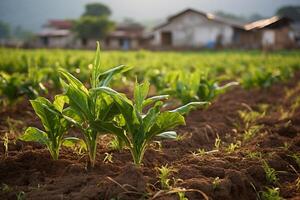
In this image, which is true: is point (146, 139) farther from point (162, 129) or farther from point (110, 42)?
point (110, 42)

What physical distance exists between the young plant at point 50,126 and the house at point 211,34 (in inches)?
1163

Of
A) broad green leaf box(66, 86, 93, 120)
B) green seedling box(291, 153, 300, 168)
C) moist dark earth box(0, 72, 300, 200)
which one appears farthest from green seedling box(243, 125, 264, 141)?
broad green leaf box(66, 86, 93, 120)

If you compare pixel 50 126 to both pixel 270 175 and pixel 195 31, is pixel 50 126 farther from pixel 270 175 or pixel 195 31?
pixel 195 31

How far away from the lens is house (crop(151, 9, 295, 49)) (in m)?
32.5

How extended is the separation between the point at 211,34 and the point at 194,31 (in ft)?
6.78

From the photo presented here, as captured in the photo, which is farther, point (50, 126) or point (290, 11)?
point (290, 11)

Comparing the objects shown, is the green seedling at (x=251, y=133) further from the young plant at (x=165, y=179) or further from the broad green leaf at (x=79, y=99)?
the broad green leaf at (x=79, y=99)

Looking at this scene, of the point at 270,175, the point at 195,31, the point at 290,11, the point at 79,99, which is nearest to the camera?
the point at 79,99

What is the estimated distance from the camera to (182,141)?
401cm

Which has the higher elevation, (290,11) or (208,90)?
(290,11)

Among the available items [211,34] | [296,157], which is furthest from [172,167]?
[211,34]

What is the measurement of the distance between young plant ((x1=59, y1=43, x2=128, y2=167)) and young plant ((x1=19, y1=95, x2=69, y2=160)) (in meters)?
0.12

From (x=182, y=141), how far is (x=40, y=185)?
1.65 m

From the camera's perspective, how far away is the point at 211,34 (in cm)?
3588
